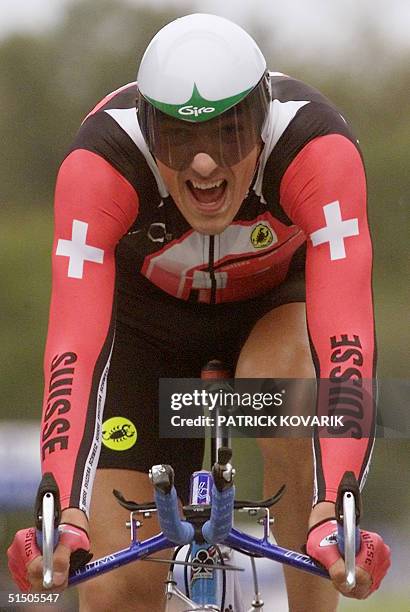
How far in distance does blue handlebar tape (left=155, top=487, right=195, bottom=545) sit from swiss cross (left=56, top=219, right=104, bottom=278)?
0.57 m

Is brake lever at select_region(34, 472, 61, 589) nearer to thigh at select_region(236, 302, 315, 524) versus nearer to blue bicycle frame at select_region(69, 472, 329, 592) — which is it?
blue bicycle frame at select_region(69, 472, 329, 592)

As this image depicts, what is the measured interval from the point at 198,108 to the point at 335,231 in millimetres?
337

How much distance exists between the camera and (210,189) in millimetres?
2467

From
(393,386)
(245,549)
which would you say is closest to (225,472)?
(245,549)

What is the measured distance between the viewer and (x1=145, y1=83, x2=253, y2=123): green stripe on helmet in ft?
7.75

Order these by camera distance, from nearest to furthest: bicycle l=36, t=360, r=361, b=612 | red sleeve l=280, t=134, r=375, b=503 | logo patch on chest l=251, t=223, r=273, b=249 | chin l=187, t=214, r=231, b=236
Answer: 1. bicycle l=36, t=360, r=361, b=612
2. red sleeve l=280, t=134, r=375, b=503
3. chin l=187, t=214, r=231, b=236
4. logo patch on chest l=251, t=223, r=273, b=249

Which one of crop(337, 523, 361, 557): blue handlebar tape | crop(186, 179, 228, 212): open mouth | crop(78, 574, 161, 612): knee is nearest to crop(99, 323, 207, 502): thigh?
crop(78, 574, 161, 612): knee

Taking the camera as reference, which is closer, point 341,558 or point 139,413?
point 341,558

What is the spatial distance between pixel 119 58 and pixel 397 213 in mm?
1050

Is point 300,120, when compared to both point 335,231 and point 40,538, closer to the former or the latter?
point 335,231

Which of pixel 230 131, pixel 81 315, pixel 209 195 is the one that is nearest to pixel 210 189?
pixel 209 195

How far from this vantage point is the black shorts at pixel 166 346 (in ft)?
9.63

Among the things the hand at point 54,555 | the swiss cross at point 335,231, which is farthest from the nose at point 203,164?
the hand at point 54,555

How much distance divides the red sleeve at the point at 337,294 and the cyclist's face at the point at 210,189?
10 centimetres
